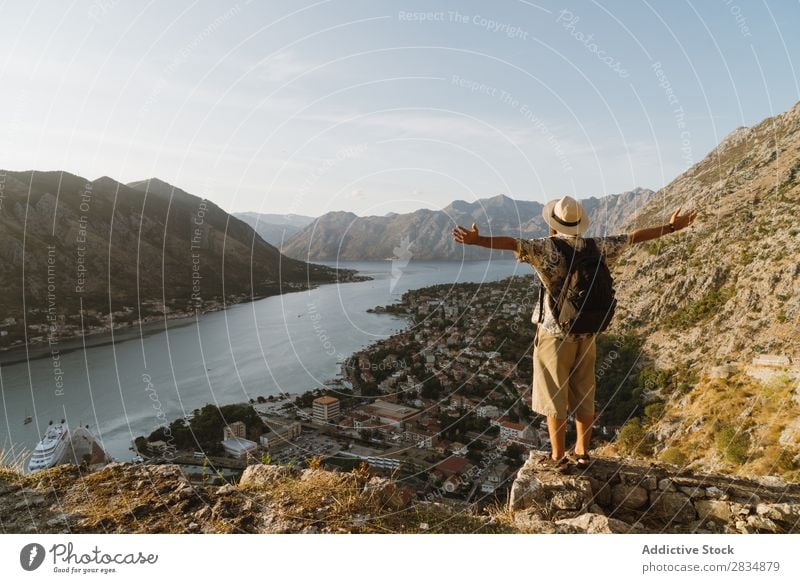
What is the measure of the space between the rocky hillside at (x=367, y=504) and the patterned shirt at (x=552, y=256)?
4.30ft

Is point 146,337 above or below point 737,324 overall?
below

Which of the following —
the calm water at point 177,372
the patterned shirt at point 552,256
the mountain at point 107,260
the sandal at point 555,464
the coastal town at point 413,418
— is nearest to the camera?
the patterned shirt at point 552,256

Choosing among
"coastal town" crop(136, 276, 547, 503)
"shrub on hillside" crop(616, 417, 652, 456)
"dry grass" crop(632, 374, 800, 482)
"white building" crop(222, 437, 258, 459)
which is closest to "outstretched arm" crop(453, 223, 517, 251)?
"dry grass" crop(632, 374, 800, 482)

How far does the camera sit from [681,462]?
31.5 feet

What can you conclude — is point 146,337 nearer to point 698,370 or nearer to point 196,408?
point 196,408

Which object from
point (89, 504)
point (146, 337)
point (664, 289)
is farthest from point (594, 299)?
point (146, 337)

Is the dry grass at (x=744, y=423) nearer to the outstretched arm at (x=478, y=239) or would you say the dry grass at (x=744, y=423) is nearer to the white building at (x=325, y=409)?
the outstretched arm at (x=478, y=239)

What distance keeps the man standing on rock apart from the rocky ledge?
0.26 metres

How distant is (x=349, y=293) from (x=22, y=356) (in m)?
34.8

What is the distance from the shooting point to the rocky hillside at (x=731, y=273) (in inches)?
739

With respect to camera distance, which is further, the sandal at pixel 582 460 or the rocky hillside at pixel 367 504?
the sandal at pixel 582 460

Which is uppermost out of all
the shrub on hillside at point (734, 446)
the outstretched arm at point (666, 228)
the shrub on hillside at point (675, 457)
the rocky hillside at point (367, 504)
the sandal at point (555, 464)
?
the outstretched arm at point (666, 228)

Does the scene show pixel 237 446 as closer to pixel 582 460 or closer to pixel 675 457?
pixel 675 457

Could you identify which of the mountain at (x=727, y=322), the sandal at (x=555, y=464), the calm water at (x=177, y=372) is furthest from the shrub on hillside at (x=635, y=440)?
the calm water at (x=177, y=372)
